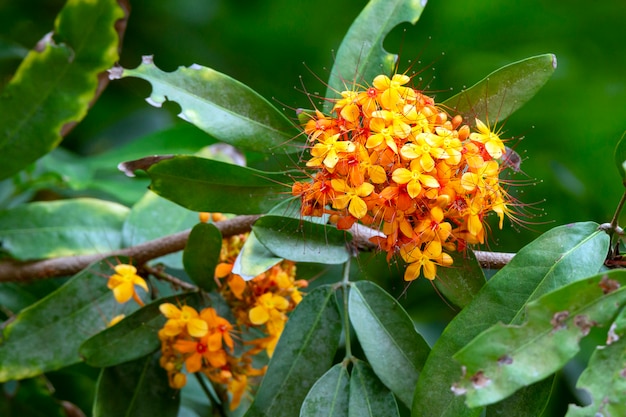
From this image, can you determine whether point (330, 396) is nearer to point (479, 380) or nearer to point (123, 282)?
point (479, 380)

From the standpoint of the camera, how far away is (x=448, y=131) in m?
0.98

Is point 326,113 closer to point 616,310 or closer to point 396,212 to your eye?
point 396,212

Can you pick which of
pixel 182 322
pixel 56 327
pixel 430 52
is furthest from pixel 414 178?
pixel 430 52

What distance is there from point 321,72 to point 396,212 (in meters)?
1.47

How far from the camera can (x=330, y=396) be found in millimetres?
1031

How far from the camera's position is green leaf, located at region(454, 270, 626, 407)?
0.78 metres

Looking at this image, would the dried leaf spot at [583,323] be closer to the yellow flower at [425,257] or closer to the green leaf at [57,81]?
the yellow flower at [425,257]

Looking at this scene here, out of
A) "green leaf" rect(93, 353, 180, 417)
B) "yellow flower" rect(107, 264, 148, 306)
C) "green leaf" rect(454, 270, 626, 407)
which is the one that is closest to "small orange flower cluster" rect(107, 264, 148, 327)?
"yellow flower" rect(107, 264, 148, 306)

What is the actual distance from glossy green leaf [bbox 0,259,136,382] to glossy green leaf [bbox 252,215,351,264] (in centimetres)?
45

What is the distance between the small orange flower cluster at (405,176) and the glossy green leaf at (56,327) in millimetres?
524

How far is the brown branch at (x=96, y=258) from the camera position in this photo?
122 centimetres

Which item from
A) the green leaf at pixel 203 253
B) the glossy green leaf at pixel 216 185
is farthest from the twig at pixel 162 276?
the glossy green leaf at pixel 216 185

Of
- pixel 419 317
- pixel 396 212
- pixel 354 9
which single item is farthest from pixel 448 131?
pixel 354 9

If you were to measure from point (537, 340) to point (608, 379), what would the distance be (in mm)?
98
